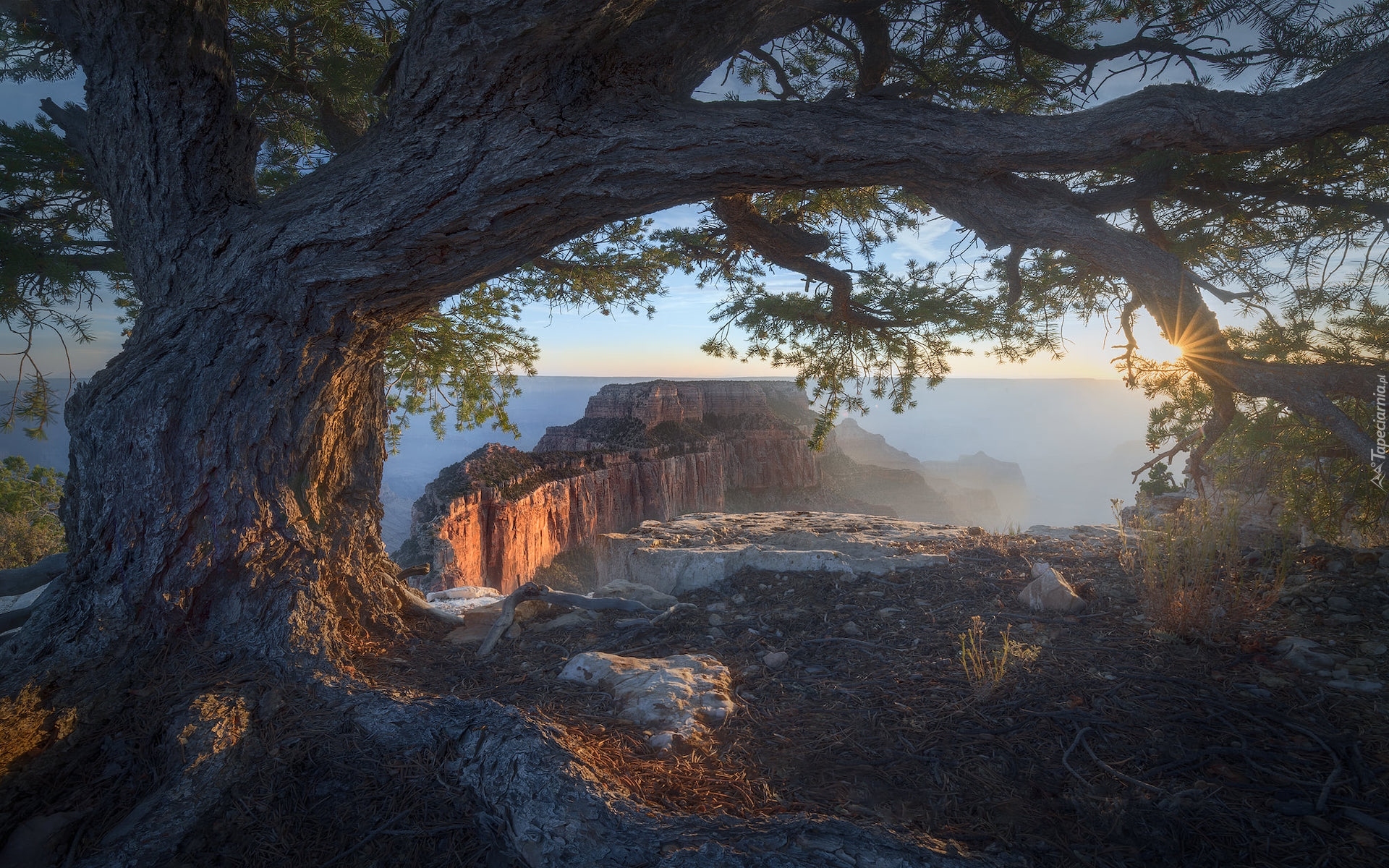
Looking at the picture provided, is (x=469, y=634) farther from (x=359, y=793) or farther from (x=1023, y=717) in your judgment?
(x=1023, y=717)

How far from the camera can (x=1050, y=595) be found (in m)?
4.02

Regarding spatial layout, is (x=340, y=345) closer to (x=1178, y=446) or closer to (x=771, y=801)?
(x=771, y=801)

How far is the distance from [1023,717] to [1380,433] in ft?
9.81

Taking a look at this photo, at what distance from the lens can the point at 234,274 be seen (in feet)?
10.9

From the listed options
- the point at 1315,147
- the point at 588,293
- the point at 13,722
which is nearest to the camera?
the point at 13,722

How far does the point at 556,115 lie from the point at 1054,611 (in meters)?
4.08

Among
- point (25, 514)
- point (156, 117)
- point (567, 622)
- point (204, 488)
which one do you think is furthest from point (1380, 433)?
point (25, 514)

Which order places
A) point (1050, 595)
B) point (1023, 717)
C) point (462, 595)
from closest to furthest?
point (1023, 717), point (1050, 595), point (462, 595)

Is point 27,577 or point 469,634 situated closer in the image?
point 469,634

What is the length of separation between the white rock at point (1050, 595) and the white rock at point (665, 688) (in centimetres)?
210

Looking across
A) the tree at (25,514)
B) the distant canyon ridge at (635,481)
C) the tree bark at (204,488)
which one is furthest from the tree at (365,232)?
the tree at (25,514)

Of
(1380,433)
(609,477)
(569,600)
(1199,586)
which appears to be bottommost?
(609,477)

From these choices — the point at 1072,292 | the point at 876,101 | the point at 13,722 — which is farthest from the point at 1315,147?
the point at 13,722

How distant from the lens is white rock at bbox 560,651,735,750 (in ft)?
Answer: 9.41
